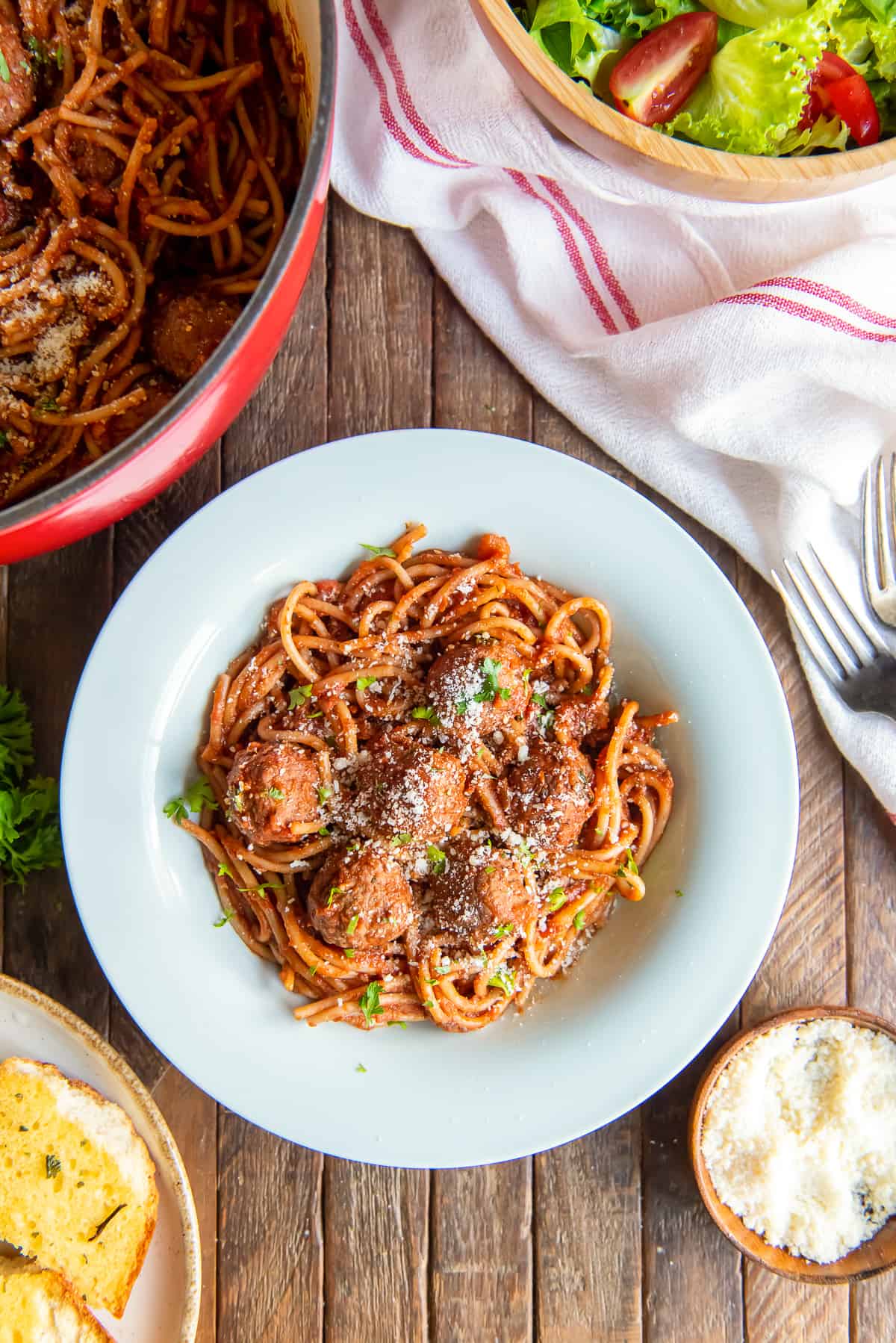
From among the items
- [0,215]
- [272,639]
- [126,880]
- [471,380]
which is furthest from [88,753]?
[471,380]

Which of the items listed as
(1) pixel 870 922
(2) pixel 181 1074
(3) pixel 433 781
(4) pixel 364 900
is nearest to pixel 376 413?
(3) pixel 433 781

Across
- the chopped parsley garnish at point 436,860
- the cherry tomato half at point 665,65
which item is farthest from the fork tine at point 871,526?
the chopped parsley garnish at point 436,860

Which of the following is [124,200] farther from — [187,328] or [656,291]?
[656,291]

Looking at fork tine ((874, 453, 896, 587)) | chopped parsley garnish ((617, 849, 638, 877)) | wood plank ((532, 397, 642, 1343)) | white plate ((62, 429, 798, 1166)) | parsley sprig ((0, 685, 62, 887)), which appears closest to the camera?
white plate ((62, 429, 798, 1166))

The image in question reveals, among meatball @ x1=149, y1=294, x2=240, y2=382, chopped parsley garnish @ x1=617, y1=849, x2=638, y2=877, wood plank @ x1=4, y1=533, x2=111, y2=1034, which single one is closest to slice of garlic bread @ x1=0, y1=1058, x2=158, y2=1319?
wood plank @ x1=4, y1=533, x2=111, y2=1034

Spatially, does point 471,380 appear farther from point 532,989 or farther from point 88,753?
point 532,989

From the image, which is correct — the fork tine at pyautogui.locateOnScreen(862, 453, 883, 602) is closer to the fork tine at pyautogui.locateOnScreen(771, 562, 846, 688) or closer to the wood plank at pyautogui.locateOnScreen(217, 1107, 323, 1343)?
the fork tine at pyautogui.locateOnScreen(771, 562, 846, 688)
